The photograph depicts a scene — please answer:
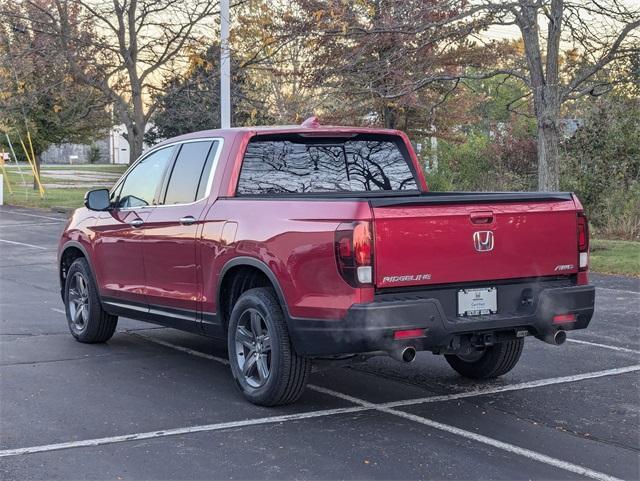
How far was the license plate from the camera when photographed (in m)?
5.90

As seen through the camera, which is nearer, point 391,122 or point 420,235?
point 420,235

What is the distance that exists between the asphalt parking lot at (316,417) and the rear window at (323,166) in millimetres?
1516

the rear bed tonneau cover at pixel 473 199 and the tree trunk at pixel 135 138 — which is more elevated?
the tree trunk at pixel 135 138

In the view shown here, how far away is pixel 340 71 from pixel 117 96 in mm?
11831

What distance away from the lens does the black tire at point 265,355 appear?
240 inches

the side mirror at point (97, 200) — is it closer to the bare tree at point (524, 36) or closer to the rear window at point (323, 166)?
the rear window at point (323, 166)

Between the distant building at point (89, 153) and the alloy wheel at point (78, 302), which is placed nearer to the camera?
the alloy wheel at point (78, 302)

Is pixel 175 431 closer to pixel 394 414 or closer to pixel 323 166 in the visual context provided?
pixel 394 414

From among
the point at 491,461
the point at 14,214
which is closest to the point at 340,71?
the point at 491,461

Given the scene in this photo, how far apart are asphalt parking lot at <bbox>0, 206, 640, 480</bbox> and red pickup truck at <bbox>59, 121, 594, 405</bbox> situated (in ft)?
1.36

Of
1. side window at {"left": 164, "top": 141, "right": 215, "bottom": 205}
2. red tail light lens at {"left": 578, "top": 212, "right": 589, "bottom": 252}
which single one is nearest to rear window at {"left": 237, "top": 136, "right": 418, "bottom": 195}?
side window at {"left": 164, "top": 141, "right": 215, "bottom": 205}

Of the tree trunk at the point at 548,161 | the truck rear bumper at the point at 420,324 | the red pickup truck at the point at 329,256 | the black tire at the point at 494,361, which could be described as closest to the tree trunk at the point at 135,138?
the tree trunk at the point at 548,161

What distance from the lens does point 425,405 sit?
645 centimetres

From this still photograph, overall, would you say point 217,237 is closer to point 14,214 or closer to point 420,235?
point 420,235
